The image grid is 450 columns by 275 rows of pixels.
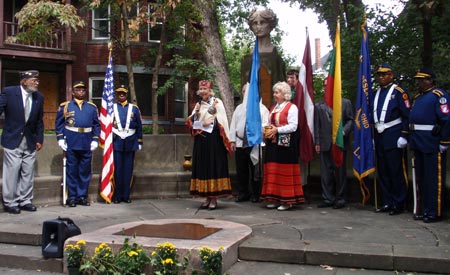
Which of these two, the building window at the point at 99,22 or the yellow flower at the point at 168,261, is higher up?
the building window at the point at 99,22

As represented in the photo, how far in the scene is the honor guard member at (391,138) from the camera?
23.6ft

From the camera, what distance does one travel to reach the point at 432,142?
21.8ft

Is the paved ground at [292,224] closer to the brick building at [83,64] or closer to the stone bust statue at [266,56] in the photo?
the stone bust statue at [266,56]

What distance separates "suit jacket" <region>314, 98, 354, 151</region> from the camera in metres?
7.88

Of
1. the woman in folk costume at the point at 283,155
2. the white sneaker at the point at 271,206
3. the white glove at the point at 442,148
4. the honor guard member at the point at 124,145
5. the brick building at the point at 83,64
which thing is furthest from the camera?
the brick building at the point at 83,64

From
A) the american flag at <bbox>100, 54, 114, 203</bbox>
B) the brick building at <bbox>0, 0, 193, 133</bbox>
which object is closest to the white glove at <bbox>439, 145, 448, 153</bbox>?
the american flag at <bbox>100, 54, 114, 203</bbox>

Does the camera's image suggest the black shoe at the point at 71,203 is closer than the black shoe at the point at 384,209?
No

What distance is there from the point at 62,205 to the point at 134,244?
409 centimetres

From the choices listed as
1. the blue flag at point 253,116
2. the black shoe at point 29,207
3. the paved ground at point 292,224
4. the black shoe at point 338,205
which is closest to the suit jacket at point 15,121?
the black shoe at point 29,207

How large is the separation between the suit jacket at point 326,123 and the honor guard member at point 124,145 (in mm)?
3146

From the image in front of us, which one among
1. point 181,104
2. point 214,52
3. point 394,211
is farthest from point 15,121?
point 181,104

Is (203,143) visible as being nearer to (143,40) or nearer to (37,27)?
(37,27)

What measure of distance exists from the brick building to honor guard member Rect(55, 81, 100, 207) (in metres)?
11.7

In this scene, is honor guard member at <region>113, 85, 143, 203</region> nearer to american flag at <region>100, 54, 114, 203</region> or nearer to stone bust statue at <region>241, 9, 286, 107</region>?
american flag at <region>100, 54, 114, 203</region>
